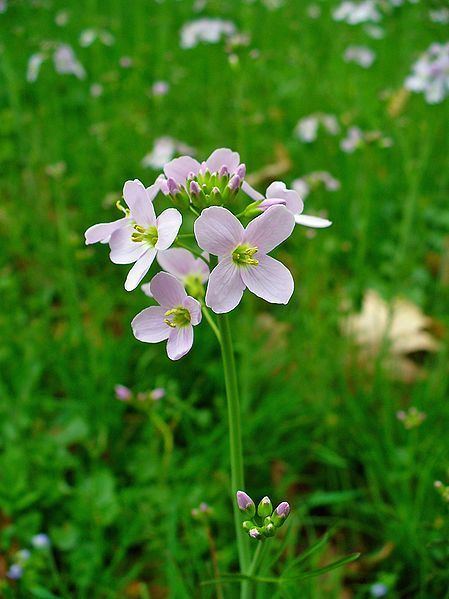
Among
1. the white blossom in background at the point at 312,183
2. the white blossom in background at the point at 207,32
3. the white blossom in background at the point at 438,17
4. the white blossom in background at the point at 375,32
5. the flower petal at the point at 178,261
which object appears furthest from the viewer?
the white blossom in background at the point at 375,32

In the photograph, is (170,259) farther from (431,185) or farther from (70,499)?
(431,185)

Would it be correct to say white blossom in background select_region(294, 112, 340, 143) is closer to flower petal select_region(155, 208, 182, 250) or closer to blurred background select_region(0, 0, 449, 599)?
blurred background select_region(0, 0, 449, 599)

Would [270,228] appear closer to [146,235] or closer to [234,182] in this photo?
[234,182]

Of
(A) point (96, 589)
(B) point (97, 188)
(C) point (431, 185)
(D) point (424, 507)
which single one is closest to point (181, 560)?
(A) point (96, 589)

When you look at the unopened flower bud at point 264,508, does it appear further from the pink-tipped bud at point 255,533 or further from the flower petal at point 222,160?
the flower petal at point 222,160

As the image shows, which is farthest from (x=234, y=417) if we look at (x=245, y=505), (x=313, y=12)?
(x=313, y=12)

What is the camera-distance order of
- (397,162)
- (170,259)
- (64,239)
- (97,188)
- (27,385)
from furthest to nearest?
(397,162) → (97,188) → (64,239) → (27,385) → (170,259)

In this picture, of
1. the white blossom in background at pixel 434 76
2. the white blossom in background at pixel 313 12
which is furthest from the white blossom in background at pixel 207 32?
the white blossom in background at pixel 434 76
